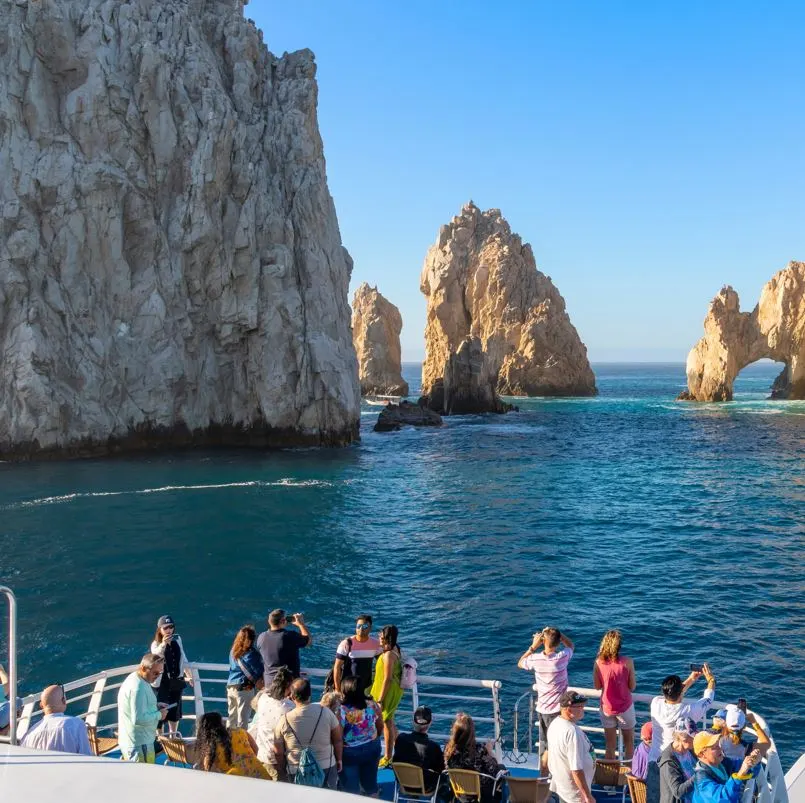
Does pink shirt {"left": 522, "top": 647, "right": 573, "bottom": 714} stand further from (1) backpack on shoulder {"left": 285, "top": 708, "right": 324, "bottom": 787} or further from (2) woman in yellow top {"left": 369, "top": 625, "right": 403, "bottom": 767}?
(1) backpack on shoulder {"left": 285, "top": 708, "right": 324, "bottom": 787}

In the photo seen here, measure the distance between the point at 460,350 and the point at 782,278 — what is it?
160 ft

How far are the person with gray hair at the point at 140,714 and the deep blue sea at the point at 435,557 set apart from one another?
11952 millimetres

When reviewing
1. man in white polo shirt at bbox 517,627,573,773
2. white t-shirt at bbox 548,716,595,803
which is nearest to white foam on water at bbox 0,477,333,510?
man in white polo shirt at bbox 517,627,573,773

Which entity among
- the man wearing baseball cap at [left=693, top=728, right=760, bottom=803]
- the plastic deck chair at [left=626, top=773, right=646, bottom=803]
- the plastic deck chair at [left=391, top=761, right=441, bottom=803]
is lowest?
the plastic deck chair at [left=626, top=773, right=646, bottom=803]

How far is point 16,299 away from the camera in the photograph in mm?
50469

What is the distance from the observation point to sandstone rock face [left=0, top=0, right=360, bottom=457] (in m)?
51.3

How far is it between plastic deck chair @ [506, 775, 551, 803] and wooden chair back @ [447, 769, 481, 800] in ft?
2.08

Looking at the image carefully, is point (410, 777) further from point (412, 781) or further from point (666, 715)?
point (666, 715)

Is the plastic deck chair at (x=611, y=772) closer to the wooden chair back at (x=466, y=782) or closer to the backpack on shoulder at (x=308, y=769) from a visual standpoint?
the wooden chair back at (x=466, y=782)

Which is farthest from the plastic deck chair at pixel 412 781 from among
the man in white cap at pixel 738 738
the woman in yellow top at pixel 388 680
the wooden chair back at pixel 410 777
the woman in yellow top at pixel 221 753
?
the man in white cap at pixel 738 738

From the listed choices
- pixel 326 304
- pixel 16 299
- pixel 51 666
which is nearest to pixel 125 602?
pixel 51 666

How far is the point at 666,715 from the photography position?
9.39m

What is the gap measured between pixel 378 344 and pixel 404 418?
52.3 m

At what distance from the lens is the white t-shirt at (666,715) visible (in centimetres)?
919
